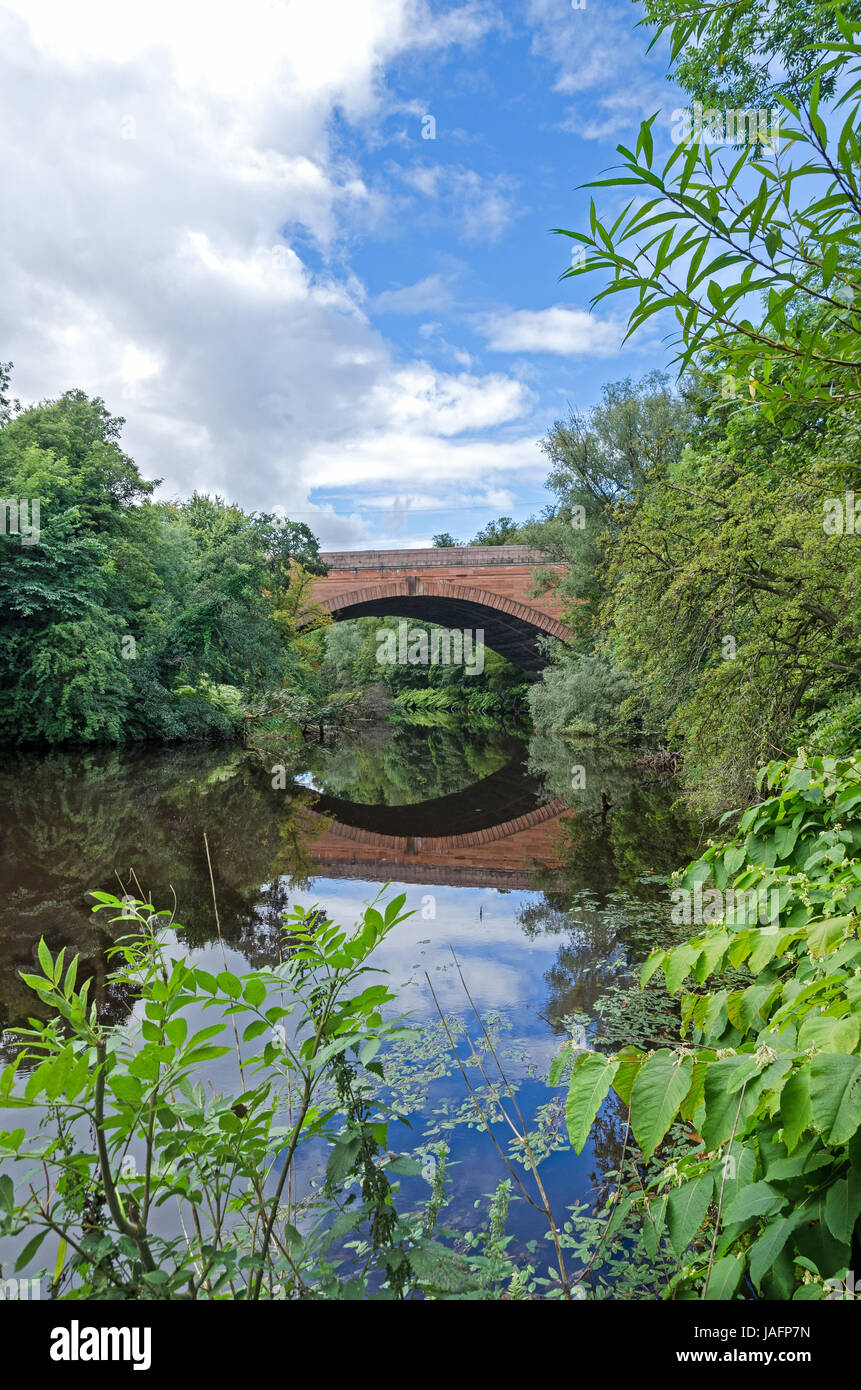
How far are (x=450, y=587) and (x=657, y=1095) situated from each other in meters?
27.8

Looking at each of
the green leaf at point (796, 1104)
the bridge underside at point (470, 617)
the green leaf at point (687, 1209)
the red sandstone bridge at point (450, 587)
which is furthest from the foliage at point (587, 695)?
the green leaf at point (796, 1104)

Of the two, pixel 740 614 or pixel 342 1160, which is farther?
pixel 740 614

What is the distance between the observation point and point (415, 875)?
8.02 m

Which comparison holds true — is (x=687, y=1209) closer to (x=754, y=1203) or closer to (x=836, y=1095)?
(x=754, y=1203)

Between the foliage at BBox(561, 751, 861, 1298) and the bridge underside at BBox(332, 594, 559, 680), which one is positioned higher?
the bridge underside at BBox(332, 594, 559, 680)

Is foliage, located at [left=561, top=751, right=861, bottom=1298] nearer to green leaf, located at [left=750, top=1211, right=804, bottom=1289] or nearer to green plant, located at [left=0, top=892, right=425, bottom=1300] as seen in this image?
green leaf, located at [left=750, top=1211, right=804, bottom=1289]

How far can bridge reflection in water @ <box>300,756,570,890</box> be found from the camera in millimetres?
7941

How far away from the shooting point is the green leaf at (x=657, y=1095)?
40.1 inches

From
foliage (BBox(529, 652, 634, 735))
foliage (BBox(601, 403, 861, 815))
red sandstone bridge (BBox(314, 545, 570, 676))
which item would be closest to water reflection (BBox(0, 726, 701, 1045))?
foliage (BBox(601, 403, 861, 815))

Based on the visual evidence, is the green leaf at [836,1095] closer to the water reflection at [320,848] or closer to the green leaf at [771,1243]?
the green leaf at [771,1243]

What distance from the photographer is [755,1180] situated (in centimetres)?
116

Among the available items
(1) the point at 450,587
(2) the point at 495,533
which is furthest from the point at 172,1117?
(2) the point at 495,533

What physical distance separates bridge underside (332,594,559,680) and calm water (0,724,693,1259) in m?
14.5

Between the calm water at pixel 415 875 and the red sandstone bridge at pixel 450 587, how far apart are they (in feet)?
41.4
